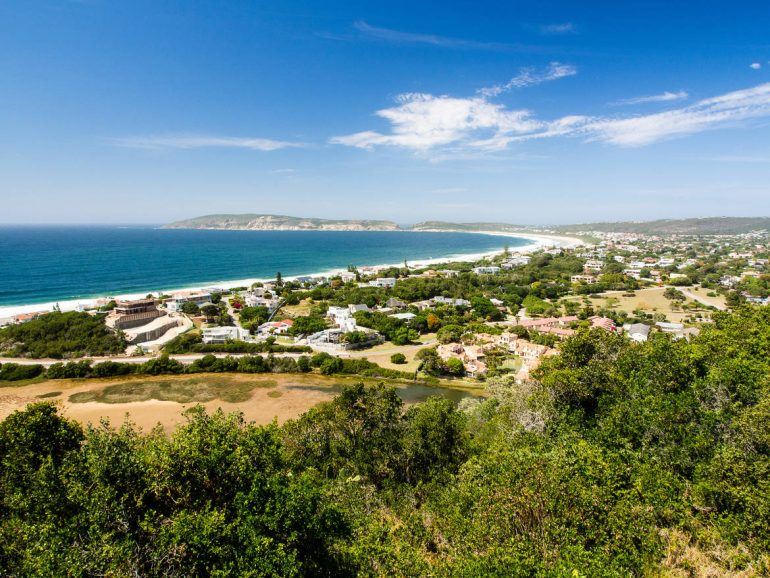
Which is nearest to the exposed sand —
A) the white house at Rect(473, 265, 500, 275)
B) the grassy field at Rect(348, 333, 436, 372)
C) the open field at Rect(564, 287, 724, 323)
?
the grassy field at Rect(348, 333, 436, 372)

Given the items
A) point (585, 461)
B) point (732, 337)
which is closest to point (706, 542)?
point (585, 461)

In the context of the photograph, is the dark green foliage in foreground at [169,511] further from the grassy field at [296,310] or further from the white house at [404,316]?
the grassy field at [296,310]

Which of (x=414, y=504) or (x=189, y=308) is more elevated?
(x=189, y=308)

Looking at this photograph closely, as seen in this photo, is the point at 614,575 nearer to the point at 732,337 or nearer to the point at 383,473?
the point at 383,473

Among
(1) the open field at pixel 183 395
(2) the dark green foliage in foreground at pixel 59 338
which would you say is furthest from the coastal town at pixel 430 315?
(1) the open field at pixel 183 395

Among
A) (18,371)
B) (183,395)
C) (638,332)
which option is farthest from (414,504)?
(638,332)

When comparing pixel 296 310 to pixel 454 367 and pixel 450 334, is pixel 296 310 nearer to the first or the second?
pixel 450 334
